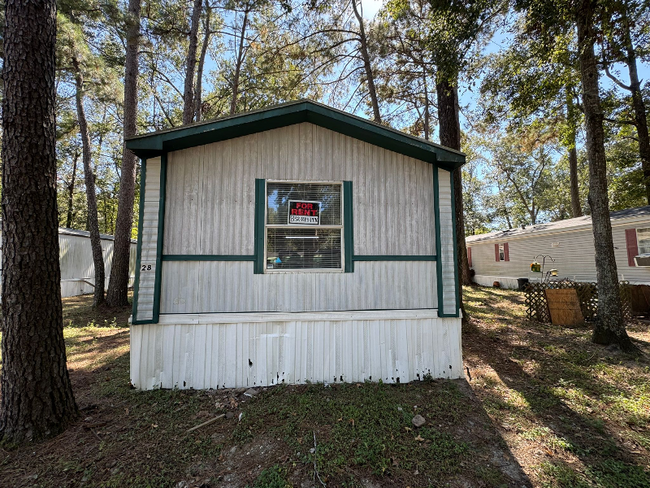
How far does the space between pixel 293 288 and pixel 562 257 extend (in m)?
11.3

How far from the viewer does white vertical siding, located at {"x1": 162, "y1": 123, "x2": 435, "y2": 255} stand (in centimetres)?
353

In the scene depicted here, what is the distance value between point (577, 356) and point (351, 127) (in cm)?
463

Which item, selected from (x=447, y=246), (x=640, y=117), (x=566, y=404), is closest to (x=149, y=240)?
(x=447, y=246)

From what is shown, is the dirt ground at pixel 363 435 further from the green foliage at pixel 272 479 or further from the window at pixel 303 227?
the window at pixel 303 227

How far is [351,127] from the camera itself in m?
3.67

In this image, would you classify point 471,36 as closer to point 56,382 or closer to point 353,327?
point 353,327

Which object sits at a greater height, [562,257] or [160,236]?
[160,236]

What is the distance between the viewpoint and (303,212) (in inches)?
146

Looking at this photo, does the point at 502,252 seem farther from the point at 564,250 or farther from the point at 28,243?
the point at 28,243

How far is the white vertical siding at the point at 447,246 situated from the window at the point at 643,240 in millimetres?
8623

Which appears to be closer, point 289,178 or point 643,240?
point 289,178

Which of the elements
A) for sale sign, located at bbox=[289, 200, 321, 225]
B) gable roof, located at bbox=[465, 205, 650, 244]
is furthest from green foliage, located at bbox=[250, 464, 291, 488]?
gable roof, located at bbox=[465, 205, 650, 244]

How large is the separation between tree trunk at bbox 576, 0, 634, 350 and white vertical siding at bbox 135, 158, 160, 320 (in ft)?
21.4

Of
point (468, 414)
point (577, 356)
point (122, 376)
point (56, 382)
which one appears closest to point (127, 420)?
point (56, 382)
